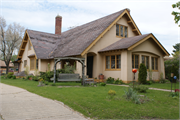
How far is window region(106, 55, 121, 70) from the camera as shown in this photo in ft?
51.2

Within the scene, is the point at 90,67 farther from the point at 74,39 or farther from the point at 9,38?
the point at 9,38

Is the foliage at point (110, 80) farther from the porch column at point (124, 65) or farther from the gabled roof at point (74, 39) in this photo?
the gabled roof at point (74, 39)

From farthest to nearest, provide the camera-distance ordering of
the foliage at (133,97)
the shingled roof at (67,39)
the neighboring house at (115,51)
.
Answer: the shingled roof at (67,39) < the neighboring house at (115,51) < the foliage at (133,97)

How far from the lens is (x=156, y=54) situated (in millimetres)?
17422

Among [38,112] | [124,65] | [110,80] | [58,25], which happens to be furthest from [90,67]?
[58,25]

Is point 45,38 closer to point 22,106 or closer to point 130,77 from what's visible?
point 130,77

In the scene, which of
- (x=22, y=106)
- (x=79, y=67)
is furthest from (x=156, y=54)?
(x=22, y=106)

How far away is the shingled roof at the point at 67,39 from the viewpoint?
17328 millimetres

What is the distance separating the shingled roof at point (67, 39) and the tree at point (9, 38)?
410 inches

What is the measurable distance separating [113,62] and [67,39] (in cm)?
841

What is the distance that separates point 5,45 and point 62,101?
30.1 m

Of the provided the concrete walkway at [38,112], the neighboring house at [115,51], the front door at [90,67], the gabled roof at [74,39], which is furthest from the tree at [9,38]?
the concrete walkway at [38,112]

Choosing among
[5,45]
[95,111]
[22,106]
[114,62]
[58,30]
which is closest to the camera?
[95,111]

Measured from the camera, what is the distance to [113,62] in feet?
53.0
